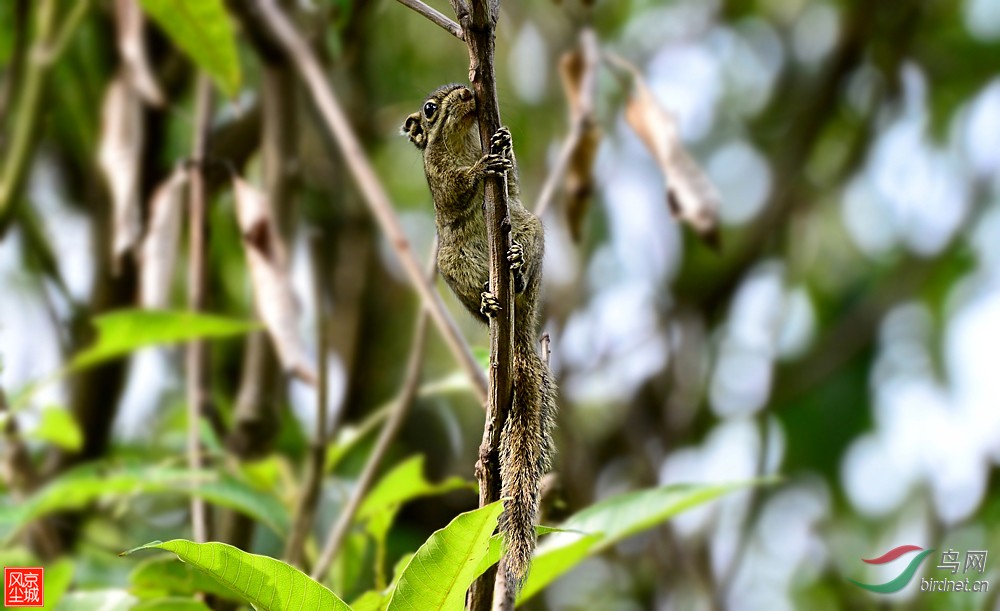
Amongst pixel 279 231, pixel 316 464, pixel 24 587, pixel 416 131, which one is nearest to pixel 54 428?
pixel 24 587

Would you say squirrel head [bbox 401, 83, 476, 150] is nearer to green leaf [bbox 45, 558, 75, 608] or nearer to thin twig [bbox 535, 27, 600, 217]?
thin twig [bbox 535, 27, 600, 217]

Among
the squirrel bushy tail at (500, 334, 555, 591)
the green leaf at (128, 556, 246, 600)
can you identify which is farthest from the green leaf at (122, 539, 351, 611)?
the green leaf at (128, 556, 246, 600)

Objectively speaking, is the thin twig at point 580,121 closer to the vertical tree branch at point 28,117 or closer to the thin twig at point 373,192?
the thin twig at point 373,192

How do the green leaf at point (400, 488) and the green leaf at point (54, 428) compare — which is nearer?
the green leaf at point (400, 488)

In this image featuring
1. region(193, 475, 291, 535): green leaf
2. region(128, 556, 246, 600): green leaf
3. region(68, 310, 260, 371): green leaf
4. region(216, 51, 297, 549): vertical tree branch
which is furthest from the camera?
region(216, 51, 297, 549): vertical tree branch

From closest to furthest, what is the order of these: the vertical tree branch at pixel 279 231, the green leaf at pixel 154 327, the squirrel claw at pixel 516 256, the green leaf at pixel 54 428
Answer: the squirrel claw at pixel 516 256 → the green leaf at pixel 154 327 → the green leaf at pixel 54 428 → the vertical tree branch at pixel 279 231

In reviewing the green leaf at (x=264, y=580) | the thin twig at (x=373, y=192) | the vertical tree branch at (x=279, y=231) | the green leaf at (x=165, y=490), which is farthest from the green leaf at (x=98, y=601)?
the vertical tree branch at (x=279, y=231)

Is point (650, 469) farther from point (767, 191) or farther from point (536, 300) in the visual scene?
point (536, 300)
